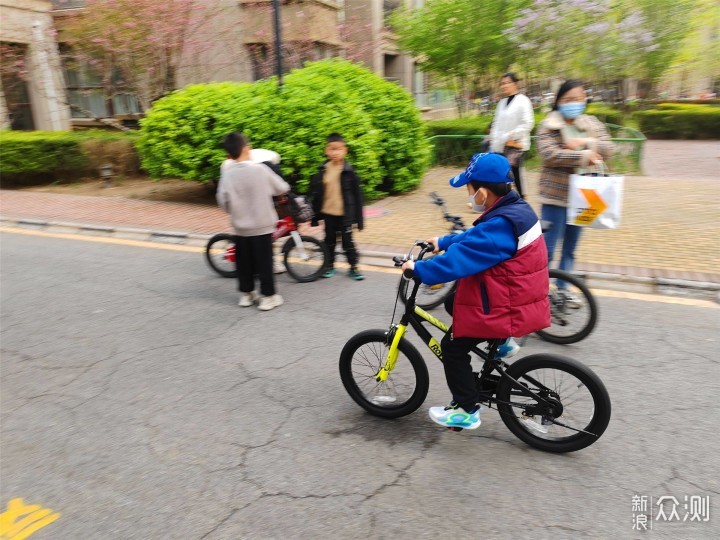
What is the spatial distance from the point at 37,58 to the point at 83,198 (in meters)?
7.87

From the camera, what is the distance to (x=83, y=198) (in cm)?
1109

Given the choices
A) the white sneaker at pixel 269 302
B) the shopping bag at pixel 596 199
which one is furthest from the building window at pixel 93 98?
the shopping bag at pixel 596 199

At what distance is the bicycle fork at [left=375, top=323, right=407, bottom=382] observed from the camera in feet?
10.6

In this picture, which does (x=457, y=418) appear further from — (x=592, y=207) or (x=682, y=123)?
(x=682, y=123)

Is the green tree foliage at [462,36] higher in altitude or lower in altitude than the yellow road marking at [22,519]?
higher

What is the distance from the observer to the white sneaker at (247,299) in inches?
216

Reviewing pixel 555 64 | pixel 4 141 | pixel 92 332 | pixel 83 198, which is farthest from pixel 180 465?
pixel 555 64

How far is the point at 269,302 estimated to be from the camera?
5.38 meters

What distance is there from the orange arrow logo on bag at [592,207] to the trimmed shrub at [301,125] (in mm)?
4849

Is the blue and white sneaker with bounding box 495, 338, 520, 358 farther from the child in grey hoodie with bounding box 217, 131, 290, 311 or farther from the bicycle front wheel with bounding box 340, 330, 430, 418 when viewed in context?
the child in grey hoodie with bounding box 217, 131, 290, 311

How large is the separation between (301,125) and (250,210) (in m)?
4.10

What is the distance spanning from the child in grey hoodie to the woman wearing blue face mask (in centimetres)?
240

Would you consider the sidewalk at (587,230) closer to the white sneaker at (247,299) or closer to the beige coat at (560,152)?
the beige coat at (560,152)

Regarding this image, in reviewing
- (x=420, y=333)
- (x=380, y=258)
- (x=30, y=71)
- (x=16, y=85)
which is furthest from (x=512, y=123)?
(x=16, y=85)
